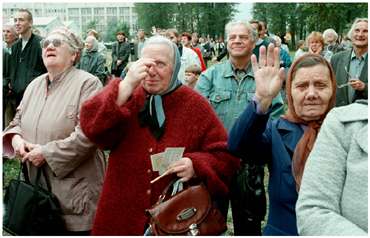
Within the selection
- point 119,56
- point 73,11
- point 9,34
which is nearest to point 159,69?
point 73,11

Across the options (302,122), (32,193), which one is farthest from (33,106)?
(302,122)

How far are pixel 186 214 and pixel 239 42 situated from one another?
5.38ft

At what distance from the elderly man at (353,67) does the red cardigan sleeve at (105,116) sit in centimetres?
274

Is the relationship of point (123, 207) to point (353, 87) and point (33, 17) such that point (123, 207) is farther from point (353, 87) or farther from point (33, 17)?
point (33, 17)

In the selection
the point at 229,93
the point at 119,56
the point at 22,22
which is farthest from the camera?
the point at 119,56

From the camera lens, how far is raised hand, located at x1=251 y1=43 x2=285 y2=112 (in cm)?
211

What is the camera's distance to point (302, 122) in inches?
86.3

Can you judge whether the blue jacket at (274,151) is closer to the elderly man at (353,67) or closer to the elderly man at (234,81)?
the elderly man at (234,81)

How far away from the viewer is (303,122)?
7.19 feet

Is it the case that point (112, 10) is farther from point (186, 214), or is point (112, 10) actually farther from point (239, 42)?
point (186, 214)

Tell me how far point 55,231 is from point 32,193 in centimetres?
24

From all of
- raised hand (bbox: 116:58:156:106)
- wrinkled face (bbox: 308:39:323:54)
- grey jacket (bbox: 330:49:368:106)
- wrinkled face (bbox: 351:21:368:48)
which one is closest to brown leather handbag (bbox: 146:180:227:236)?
raised hand (bbox: 116:58:156:106)

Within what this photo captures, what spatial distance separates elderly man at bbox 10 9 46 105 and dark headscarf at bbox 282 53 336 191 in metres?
3.88

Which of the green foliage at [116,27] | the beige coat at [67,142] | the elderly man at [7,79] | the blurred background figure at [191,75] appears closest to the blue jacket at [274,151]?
the beige coat at [67,142]
